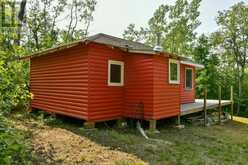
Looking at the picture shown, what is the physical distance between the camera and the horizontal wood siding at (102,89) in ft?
25.8

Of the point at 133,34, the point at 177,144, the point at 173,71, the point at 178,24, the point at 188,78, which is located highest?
the point at 133,34

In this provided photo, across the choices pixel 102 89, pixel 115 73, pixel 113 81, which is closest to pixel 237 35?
pixel 115 73

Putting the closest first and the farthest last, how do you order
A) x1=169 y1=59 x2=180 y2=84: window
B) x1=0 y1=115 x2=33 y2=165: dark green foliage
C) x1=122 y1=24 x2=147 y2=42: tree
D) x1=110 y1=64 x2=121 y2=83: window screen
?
x1=0 y1=115 x2=33 y2=165: dark green foliage → x1=110 y1=64 x2=121 y2=83: window screen → x1=169 y1=59 x2=180 y2=84: window → x1=122 y1=24 x2=147 y2=42: tree

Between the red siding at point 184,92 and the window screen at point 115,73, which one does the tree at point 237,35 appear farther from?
the window screen at point 115,73

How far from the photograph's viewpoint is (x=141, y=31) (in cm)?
2869

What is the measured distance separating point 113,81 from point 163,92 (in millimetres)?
1856

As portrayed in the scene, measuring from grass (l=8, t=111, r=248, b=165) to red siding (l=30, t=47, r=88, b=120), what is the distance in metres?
0.79

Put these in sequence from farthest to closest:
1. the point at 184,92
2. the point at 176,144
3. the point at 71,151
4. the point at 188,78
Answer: the point at 188,78
the point at 184,92
the point at 176,144
the point at 71,151

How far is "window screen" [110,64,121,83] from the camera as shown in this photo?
8594 mm

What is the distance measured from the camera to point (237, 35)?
19953mm

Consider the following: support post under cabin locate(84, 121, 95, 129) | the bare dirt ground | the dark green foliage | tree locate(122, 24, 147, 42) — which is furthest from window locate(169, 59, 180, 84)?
tree locate(122, 24, 147, 42)

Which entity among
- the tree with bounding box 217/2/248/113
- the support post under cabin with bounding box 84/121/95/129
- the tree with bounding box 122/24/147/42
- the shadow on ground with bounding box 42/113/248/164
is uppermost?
the tree with bounding box 122/24/147/42

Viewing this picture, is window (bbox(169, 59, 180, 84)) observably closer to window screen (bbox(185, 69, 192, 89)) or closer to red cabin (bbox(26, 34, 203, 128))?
red cabin (bbox(26, 34, 203, 128))

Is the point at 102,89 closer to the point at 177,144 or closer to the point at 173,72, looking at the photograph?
the point at 173,72
